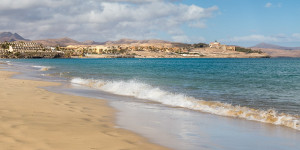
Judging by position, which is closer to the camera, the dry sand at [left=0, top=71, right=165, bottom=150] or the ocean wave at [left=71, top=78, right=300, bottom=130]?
the dry sand at [left=0, top=71, right=165, bottom=150]

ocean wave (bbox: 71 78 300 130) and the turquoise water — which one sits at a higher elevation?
ocean wave (bbox: 71 78 300 130)

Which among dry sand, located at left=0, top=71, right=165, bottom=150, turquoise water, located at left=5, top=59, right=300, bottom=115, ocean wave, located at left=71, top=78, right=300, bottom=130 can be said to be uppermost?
dry sand, located at left=0, top=71, right=165, bottom=150

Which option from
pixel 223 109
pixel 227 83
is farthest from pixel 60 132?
Answer: pixel 227 83

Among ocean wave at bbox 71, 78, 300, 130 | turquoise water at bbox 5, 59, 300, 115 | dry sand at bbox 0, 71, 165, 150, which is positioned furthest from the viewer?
turquoise water at bbox 5, 59, 300, 115

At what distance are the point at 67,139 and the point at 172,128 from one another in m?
3.49

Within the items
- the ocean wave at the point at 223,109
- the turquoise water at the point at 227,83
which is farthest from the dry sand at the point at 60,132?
the turquoise water at the point at 227,83

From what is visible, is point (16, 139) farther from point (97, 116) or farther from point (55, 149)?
point (97, 116)

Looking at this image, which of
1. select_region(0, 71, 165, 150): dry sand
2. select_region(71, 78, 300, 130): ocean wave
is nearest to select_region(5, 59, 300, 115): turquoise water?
select_region(71, 78, 300, 130): ocean wave

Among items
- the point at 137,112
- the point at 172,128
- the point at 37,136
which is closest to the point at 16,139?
the point at 37,136

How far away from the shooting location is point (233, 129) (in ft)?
32.0

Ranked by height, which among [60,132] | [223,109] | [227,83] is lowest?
[227,83]

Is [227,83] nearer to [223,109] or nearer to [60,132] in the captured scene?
[223,109]

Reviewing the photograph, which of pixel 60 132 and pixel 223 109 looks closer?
pixel 60 132

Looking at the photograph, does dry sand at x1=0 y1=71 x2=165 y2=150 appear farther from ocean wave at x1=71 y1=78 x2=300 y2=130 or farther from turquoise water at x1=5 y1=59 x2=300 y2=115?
turquoise water at x1=5 y1=59 x2=300 y2=115
